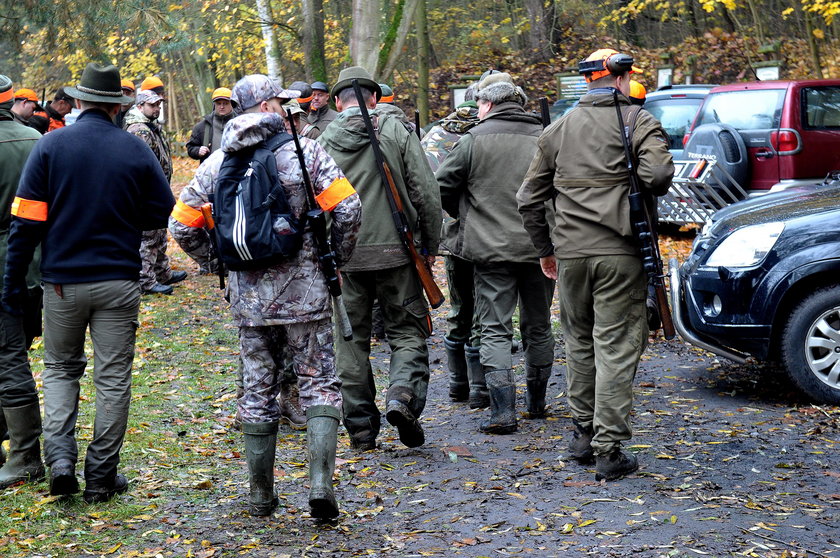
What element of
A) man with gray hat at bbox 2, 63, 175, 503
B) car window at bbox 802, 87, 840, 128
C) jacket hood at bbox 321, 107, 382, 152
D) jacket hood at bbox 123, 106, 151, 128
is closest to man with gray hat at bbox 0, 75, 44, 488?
man with gray hat at bbox 2, 63, 175, 503

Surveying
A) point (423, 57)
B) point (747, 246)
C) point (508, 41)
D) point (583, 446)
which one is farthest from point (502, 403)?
point (508, 41)

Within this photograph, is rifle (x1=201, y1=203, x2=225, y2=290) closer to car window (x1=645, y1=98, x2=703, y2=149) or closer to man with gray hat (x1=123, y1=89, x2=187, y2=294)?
man with gray hat (x1=123, y1=89, x2=187, y2=294)

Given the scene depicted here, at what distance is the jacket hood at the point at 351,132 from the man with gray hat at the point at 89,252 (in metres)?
1.15

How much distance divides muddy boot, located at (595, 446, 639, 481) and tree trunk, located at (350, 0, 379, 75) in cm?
1028

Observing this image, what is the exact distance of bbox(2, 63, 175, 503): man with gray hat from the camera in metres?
5.08

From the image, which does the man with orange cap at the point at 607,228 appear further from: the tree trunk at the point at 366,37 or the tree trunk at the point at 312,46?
the tree trunk at the point at 312,46

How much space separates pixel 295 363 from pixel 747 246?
11.4 feet

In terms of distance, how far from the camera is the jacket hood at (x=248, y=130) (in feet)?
15.3

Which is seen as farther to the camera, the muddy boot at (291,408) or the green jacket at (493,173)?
the muddy boot at (291,408)

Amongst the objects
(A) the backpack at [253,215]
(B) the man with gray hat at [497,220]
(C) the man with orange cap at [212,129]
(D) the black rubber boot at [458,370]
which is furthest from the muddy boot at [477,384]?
(C) the man with orange cap at [212,129]

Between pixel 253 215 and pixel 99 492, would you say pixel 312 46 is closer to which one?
pixel 99 492

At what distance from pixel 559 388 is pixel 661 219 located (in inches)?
264

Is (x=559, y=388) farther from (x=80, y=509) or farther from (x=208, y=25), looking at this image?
(x=208, y=25)

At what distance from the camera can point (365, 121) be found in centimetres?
595
